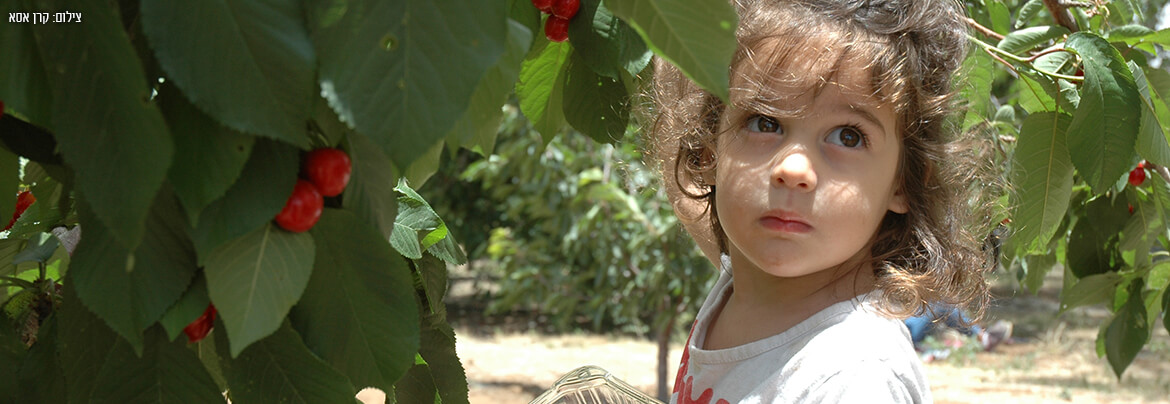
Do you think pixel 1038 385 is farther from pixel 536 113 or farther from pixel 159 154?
pixel 159 154

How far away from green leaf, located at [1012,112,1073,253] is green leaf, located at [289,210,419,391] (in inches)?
46.2

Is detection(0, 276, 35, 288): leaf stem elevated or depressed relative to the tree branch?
depressed

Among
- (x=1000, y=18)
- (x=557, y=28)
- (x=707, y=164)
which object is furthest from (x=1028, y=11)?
(x=557, y=28)

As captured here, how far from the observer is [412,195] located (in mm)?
1056

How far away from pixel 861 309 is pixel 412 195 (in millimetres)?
641

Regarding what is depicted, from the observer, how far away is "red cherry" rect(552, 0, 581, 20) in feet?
2.96

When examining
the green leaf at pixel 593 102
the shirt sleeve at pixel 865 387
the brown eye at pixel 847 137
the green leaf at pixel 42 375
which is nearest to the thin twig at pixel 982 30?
the brown eye at pixel 847 137

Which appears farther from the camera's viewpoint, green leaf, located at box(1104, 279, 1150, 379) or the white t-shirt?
green leaf, located at box(1104, 279, 1150, 379)

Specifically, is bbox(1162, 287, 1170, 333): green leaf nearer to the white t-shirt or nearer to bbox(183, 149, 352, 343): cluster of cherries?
the white t-shirt

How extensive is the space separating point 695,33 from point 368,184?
240mm

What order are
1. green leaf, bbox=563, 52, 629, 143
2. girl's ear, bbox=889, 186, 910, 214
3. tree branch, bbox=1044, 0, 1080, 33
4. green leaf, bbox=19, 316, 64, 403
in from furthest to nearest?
tree branch, bbox=1044, 0, 1080, 33 < girl's ear, bbox=889, 186, 910, 214 < green leaf, bbox=563, 52, 629, 143 < green leaf, bbox=19, 316, 64, 403

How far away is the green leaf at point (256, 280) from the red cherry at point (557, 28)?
402mm

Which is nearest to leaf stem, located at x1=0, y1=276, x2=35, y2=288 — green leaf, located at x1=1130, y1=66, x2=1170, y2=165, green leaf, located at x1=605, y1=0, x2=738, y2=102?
green leaf, located at x1=605, y1=0, x2=738, y2=102

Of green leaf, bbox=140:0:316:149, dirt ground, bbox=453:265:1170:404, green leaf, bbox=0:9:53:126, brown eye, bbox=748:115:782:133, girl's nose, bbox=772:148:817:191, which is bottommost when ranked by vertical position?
dirt ground, bbox=453:265:1170:404
